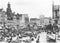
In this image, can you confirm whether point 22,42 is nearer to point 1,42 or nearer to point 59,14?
point 1,42

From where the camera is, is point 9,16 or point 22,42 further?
point 9,16

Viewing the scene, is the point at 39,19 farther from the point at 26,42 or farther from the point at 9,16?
the point at 26,42

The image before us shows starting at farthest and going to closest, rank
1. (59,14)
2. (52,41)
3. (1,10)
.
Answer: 1. (1,10)
2. (59,14)
3. (52,41)

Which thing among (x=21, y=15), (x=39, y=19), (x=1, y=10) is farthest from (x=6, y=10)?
(x=39, y=19)

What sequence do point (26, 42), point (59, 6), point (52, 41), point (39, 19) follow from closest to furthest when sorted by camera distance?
point (26, 42) → point (52, 41) → point (59, 6) → point (39, 19)

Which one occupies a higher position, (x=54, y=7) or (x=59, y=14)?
(x=54, y=7)

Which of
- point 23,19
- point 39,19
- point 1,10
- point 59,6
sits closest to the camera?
point 59,6

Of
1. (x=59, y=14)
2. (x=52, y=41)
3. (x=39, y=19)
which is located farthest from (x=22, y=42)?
(x=39, y=19)

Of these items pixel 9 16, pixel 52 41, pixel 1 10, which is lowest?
pixel 52 41

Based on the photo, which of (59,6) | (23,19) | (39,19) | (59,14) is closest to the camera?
(59,14)
